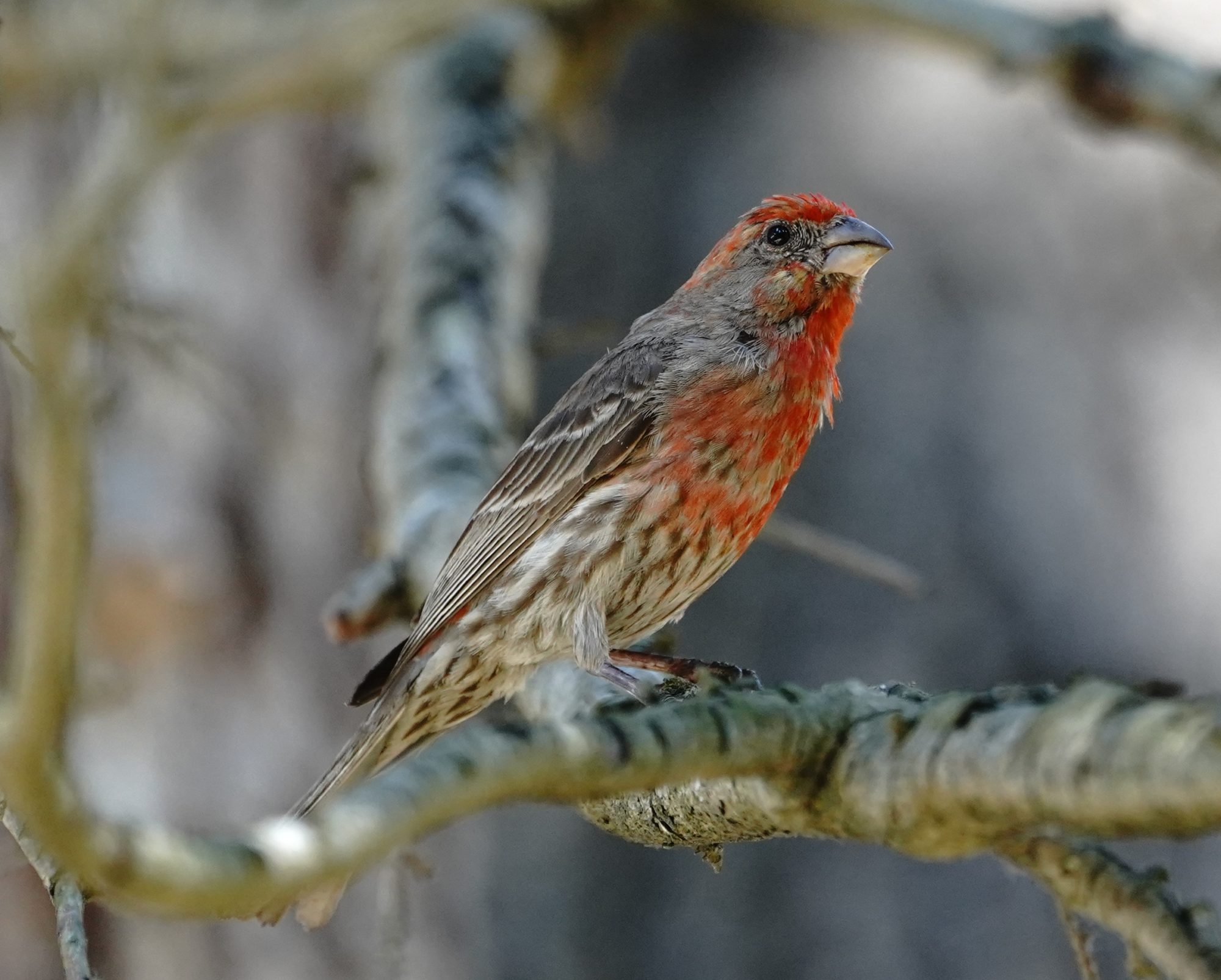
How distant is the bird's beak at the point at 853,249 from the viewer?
440 centimetres

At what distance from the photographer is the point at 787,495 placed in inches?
219

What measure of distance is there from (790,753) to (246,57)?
3055 mm

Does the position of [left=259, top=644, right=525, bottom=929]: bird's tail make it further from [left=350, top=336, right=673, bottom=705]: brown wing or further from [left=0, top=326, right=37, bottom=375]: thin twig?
[left=0, top=326, right=37, bottom=375]: thin twig

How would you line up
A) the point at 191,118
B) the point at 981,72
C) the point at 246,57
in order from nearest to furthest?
1. the point at 191,118
2. the point at 246,57
3. the point at 981,72

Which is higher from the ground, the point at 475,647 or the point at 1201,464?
the point at 1201,464

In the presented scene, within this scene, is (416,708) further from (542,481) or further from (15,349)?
(15,349)

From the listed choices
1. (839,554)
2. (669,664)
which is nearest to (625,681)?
(669,664)

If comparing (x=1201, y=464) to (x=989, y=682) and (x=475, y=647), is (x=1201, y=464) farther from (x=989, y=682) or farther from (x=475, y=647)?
(x=475, y=647)

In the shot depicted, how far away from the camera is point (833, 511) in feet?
18.0

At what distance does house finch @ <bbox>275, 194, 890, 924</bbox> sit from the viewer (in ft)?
13.3

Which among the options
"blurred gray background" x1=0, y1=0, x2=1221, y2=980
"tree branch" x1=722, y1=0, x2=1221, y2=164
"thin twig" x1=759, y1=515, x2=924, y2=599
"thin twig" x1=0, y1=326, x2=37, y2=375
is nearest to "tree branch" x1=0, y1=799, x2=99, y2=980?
"thin twig" x1=0, y1=326, x2=37, y2=375

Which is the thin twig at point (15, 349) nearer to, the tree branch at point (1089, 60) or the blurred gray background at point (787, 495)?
the blurred gray background at point (787, 495)

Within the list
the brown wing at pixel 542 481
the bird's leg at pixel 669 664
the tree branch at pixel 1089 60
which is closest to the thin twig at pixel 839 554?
the bird's leg at pixel 669 664

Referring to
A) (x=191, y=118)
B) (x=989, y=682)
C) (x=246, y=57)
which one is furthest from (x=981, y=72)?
(x=191, y=118)
